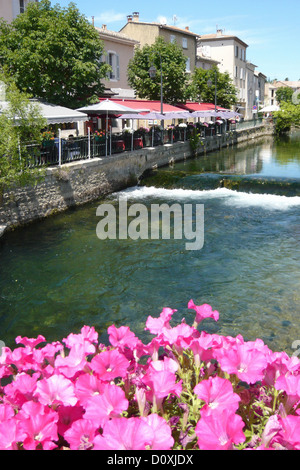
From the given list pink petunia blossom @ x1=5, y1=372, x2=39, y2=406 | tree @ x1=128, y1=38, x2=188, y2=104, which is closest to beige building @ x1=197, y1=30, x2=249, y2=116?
tree @ x1=128, y1=38, x2=188, y2=104

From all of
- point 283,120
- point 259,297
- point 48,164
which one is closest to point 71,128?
point 48,164

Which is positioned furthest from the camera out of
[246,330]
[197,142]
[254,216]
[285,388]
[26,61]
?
[197,142]

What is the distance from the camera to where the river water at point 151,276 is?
24.8 ft

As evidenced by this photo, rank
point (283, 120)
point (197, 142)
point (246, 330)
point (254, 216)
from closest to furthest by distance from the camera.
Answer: point (246, 330)
point (254, 216)
point (197, 142)
point (283, 120)

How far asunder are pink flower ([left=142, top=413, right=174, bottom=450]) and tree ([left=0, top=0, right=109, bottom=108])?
1868cm

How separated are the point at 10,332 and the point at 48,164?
8648 millimetres

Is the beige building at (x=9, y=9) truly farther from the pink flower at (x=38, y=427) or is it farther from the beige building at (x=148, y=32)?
the pink flower at (x=38, y=427)

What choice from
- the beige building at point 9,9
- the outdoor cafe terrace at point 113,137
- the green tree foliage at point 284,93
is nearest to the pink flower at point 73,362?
the outdoor cafe terrace at point 113,137

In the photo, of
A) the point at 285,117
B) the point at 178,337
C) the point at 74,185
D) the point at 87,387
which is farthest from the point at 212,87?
the point at 87,387

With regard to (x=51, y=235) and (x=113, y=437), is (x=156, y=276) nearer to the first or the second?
(x=51, y=235)

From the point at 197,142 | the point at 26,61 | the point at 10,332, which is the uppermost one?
the point at 26,61

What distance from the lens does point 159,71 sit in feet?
101

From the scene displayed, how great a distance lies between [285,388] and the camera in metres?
1.99

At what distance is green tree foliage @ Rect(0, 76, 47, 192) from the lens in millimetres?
11586
